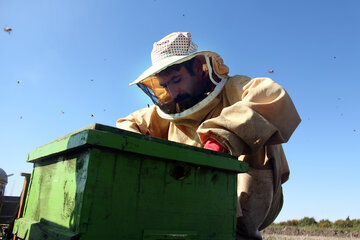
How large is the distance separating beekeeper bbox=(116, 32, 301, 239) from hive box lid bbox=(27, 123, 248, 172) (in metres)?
0.35

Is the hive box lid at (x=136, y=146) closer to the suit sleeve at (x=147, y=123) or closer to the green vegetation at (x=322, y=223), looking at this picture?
the suit sleeve at (x=147, y=123)

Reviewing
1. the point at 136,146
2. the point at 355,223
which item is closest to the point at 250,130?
the point at 136,146

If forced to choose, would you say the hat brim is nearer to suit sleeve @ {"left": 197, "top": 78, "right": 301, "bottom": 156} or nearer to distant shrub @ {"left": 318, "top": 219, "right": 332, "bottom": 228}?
suit sleeve @ {"left": 197, "top": 78, "right": 301, "bottom": 156}

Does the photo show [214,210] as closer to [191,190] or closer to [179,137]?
[191,190]

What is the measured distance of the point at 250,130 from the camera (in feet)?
5.62

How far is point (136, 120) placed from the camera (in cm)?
286

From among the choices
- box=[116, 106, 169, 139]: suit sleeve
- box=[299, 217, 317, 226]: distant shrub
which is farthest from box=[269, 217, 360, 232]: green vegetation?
box=[116, 106, 169, 139]: suit sleeve

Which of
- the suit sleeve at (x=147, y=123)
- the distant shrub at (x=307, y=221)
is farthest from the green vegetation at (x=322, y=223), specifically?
the suit sleeve at (x=147, y=123)

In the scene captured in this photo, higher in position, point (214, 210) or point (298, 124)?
point (298, 124)

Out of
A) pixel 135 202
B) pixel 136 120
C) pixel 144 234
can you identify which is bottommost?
pixel 144 234

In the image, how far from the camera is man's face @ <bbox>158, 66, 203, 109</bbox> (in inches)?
99.8

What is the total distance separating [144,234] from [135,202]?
128 mm

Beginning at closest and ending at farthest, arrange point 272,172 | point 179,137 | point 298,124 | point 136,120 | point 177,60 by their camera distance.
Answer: point 298,124 < point 272,172 < point 177,60 < point 179,137 < point 136,120

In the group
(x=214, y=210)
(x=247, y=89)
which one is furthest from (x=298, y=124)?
(x=214, y=210)
